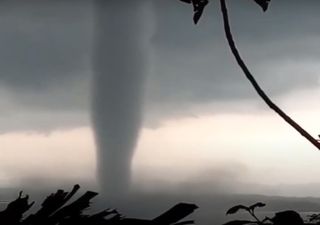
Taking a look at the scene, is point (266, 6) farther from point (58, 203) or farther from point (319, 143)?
point (58, 203)

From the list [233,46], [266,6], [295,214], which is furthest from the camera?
[266,6]

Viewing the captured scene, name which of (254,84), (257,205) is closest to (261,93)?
(254,84)

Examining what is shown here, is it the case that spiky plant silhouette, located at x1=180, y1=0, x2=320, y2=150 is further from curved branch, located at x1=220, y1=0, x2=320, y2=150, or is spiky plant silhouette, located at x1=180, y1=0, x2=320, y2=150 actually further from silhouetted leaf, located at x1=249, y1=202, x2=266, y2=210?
silhouetted leaf, located at x1=249, y1=202, x2=266, y2=210

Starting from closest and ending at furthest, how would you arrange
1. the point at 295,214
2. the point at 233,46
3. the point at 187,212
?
the point at 187,212
the point at 295,214
the point at 233,46

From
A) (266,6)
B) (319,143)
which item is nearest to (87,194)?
(319,143)

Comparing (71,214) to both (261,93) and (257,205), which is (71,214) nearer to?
(261,93)

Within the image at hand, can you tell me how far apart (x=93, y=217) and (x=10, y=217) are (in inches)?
2.8

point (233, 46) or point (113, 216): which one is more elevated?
point (233, 46)

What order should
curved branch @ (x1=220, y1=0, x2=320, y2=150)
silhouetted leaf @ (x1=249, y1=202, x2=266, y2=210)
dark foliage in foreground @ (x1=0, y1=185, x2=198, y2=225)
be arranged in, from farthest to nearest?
silhouetted leaf @ (x1=249, y1=202, x2=266, y2=210)
curved branch @ (x1=220, y1=0, x2=320, y2=150)
dark foliage in foreground @ (x1=0, y1=185, x2=198, y2=225)

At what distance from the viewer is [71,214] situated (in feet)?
1.26

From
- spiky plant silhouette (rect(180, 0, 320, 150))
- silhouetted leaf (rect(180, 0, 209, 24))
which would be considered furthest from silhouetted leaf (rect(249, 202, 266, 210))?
silhouetted leaf (rect(180, 0, 209, 24))

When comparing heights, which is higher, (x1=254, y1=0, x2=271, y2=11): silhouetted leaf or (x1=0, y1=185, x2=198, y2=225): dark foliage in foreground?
(x1=254, y1=0, x2=271, y2=11): silhouetted leaf

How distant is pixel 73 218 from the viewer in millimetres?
379

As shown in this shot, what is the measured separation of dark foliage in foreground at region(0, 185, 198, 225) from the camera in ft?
1.20
